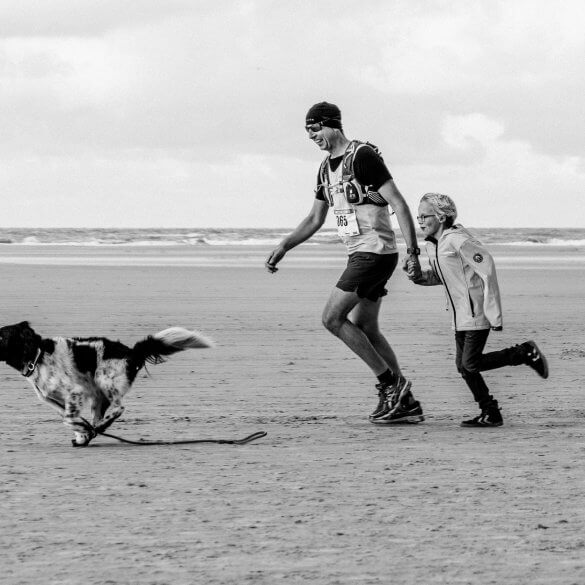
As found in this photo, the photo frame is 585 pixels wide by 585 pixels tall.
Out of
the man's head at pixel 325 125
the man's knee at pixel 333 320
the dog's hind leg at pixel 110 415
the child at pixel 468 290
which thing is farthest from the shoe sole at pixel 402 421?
the man's head at pixel 325 125

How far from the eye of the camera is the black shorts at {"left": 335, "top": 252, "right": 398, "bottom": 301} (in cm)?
667

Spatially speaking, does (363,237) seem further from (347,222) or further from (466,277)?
(466,277)

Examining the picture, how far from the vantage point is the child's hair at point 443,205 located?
659cm

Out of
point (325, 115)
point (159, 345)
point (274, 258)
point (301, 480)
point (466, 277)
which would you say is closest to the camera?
point (301, 480)

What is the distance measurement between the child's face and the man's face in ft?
2.33

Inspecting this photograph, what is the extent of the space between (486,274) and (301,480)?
6.54ft

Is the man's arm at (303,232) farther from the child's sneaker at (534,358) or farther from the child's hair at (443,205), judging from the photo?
the child's sneaker at (534,358)

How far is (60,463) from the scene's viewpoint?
5.55 meters

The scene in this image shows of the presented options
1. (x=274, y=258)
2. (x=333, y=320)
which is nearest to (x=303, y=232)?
(x=274, y=258)

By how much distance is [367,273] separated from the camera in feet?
21.9

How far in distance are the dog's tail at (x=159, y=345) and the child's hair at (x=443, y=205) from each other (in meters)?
1.66

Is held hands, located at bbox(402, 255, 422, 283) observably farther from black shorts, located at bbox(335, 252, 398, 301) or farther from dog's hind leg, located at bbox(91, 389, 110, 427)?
dog's hind leg, located at bbox(91, 389, 110, 427)

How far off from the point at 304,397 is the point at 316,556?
382cm

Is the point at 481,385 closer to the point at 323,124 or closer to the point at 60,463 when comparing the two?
the point at 323,124
